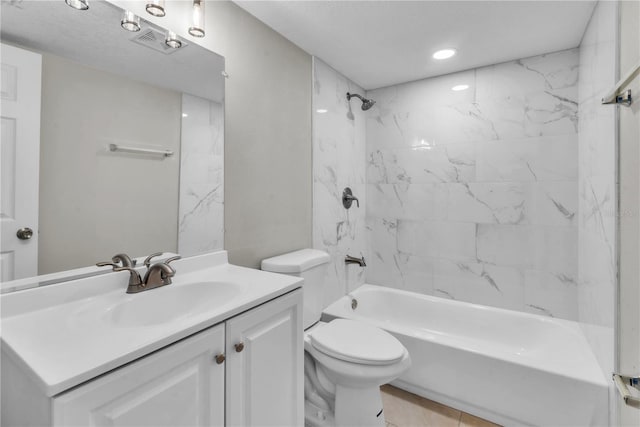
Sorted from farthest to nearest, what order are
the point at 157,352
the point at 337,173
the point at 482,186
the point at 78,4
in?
1. the point at 337,173
2. the point at 482,186
3. the point at 78,4
4. the point at 157,352

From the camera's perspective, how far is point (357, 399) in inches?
63.8

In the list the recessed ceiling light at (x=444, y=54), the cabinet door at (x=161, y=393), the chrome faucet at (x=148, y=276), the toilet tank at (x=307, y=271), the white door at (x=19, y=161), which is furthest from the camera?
the recessed ceiling light at (x=444, y=54)

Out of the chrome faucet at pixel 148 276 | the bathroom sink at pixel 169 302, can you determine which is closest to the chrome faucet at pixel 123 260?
the chrome faucet at pixel 148 276

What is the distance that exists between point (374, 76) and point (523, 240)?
1804 millimetres

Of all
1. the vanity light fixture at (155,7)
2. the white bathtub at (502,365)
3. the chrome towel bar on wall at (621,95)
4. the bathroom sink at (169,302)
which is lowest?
the white bathtub at (502,365)

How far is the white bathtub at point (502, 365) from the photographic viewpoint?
5.19ft

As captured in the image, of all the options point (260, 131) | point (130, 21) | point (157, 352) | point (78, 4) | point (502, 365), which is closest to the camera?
point (157, 352)

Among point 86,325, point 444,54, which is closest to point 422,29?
point 444,54

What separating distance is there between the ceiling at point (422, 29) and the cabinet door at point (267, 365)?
1.58 m

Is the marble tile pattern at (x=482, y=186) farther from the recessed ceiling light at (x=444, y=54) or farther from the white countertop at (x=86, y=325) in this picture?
the white countertop at (x=86, y=325)

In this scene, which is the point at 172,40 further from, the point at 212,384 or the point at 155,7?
the point at 212,384

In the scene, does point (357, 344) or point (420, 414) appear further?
point (420, 414)

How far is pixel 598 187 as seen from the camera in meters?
1.63

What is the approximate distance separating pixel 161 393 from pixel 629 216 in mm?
1685
